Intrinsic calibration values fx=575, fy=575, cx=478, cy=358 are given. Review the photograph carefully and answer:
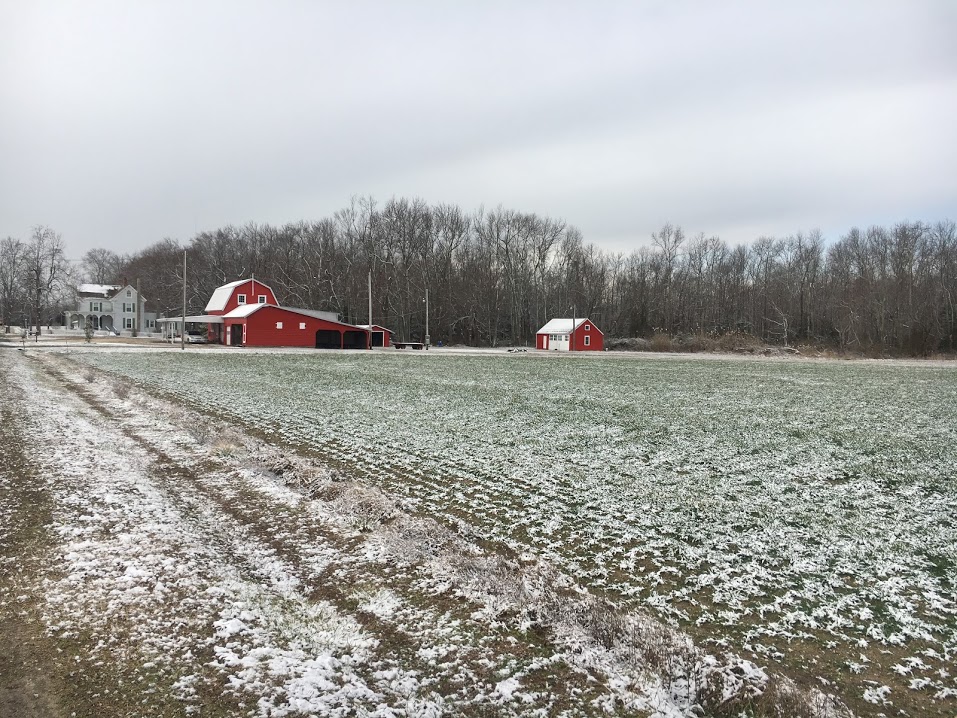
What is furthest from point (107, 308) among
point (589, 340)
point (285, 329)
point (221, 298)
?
point (589, 340)

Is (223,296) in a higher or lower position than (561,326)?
higher

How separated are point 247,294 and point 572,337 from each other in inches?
1515

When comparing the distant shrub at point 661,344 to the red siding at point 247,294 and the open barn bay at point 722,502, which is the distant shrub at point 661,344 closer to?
the red siding at point 247,294

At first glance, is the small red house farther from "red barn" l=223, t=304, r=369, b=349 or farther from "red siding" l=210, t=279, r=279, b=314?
"red siding" l=210, t=279, r=279, b=314

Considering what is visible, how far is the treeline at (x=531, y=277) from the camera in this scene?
7762 centimetres

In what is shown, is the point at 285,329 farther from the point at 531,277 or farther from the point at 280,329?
the point at 531,277

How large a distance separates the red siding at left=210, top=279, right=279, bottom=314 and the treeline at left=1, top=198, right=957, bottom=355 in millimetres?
10678

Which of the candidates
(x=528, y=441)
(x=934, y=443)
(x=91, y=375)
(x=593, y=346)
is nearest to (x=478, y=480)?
(x=528, y=441)

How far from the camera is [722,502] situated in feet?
21.0

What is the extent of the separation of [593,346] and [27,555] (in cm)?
6602

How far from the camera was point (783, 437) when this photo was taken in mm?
10250

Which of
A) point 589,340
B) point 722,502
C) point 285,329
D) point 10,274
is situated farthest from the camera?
point 10,274

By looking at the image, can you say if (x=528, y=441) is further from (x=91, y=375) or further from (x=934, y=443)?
(x=91, y=375)

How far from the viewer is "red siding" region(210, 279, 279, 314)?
66.6 m
